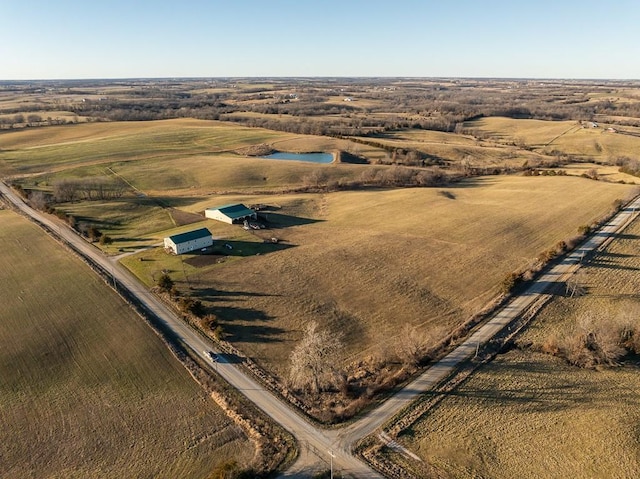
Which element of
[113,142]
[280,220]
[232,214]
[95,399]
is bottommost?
[95,399]

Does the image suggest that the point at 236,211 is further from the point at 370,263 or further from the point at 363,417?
the point at 363,417

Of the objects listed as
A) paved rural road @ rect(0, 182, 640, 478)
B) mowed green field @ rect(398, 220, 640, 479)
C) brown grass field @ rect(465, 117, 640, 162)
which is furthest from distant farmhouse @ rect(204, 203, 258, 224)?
brown grass field @ rect(465, 117, 640, 162)

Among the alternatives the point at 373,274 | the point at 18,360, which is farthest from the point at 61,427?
the point at 373,274

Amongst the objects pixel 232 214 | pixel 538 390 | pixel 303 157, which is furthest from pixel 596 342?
pixel 303 157

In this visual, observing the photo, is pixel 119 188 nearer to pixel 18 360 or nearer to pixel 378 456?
pixel 18 360

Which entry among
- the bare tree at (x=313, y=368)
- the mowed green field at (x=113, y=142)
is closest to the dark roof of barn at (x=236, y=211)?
the bare tree at (x=313, y=368)

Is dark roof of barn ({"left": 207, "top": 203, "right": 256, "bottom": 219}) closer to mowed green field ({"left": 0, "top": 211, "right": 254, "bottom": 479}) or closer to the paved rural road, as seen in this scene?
the paved rural road
